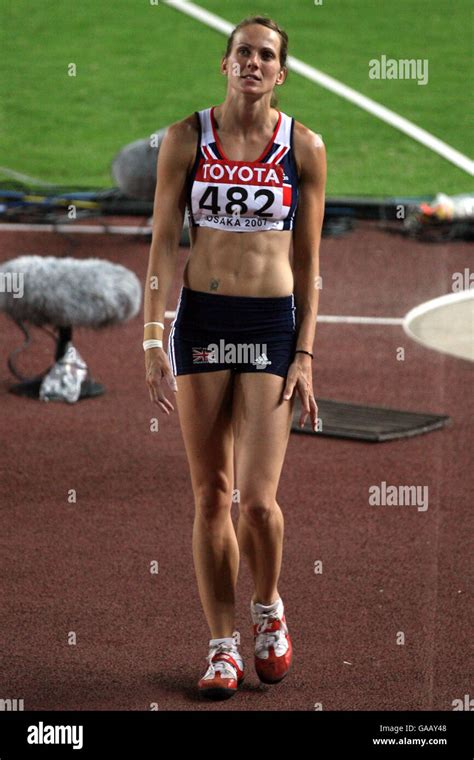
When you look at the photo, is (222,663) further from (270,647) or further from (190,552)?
(190,552)

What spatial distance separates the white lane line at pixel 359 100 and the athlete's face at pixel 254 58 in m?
14.9

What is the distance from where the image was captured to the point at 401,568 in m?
7.15

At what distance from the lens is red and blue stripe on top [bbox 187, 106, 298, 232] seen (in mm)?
5324

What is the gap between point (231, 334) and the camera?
5.41m

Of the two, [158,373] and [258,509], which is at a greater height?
[158,373]

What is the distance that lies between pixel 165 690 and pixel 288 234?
6.14ft

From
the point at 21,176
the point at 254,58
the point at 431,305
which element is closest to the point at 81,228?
the point at 21,176

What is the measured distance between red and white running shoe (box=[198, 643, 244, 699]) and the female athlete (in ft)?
1.46

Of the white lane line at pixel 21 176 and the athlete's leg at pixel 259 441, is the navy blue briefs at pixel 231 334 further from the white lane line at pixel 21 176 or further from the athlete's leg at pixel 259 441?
the white lane line at pixel 21 176

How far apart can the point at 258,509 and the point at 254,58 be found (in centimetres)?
166

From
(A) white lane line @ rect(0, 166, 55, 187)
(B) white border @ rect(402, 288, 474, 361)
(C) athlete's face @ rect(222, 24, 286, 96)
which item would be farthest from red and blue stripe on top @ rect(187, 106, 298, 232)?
(A) white lane line @ rect(0, 166, 55, 187)

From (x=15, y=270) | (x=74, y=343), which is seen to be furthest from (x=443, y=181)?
(x=15, y=270)

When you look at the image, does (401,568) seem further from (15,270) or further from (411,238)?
(411,238)

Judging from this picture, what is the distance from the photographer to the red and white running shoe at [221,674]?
563cm
